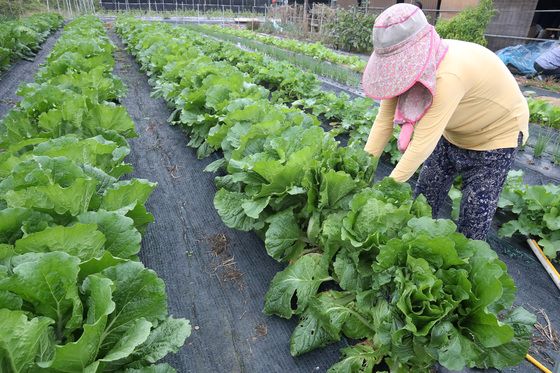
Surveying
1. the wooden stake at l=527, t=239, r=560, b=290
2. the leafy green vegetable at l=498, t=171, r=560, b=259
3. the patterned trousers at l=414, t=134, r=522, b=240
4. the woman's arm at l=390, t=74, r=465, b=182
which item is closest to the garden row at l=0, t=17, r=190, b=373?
the woman's arm at l=390, t=74, r=465, b=182

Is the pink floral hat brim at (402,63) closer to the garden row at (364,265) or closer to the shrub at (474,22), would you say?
the garden row at (364,265)

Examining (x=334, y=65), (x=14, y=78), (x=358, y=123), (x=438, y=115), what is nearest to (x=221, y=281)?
(x=438, y=115)

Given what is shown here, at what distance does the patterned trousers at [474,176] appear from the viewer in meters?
2.49

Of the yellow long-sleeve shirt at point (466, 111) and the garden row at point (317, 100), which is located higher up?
the yellow long-sleeve shirt at point (466, 111)

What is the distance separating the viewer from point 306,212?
269cm

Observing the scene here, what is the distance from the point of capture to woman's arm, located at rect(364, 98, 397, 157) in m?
2.43

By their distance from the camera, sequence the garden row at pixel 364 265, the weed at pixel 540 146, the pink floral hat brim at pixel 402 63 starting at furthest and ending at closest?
the weed at pixel 540 146
the pink floral hat brim at pixel 402 63
the garden row at pixel 364 265

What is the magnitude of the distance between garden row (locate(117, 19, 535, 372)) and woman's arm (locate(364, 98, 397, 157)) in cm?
10

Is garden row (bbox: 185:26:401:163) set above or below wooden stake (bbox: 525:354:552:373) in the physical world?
above

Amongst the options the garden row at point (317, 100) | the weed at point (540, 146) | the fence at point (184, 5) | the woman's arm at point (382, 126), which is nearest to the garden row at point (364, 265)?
the woman's arm at point (382, 126)

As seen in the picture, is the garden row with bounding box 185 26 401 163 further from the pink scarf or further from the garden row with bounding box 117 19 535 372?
the pink scarf

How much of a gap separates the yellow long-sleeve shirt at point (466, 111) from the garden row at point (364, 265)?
26 cm

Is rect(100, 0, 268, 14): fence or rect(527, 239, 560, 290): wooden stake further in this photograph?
rect(100, 0, 268, 14): fence

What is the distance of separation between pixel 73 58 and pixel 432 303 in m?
6.41
